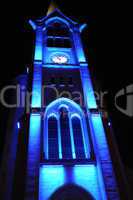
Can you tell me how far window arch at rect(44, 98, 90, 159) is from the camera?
58.8 ft

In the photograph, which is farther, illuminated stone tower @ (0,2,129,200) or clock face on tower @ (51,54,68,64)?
clock face on tower @ (51,54,68,64)

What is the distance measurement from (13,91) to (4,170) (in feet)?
29.9

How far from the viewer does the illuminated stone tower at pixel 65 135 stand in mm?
15344

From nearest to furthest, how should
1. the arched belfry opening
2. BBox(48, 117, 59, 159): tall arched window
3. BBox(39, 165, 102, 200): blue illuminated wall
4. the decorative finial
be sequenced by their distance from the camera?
the arched belfry opening, BBox(39, 165, 102, 200): blue illuminated wall, BBox(48, 117, 59, 159): tall arched window, the decorative finial

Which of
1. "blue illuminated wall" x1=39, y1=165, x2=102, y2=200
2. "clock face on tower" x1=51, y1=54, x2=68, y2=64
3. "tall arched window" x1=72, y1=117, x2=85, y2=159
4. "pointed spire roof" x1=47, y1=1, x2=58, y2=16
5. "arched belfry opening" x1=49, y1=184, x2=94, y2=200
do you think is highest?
"pointed spire roof" x1=47, y1=1, x2=58, y2=16

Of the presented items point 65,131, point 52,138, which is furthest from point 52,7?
point 52,138

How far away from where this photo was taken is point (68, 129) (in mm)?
19453

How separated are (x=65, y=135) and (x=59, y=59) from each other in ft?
28.8

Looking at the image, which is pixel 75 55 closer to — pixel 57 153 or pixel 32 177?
pixel 57 153

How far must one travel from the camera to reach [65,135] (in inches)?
750

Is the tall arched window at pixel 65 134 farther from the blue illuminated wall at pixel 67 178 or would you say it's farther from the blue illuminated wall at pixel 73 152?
the blue illuminated wall at pixel 67 178

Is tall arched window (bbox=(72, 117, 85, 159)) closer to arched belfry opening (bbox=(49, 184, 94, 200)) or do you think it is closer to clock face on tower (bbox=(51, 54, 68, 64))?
arched belfry opening (bbox=(49, 184, 94, 200))

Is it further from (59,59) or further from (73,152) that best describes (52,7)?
(73,152)

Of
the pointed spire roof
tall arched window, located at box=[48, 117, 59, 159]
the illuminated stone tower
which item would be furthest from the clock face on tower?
the pointed spire roof
